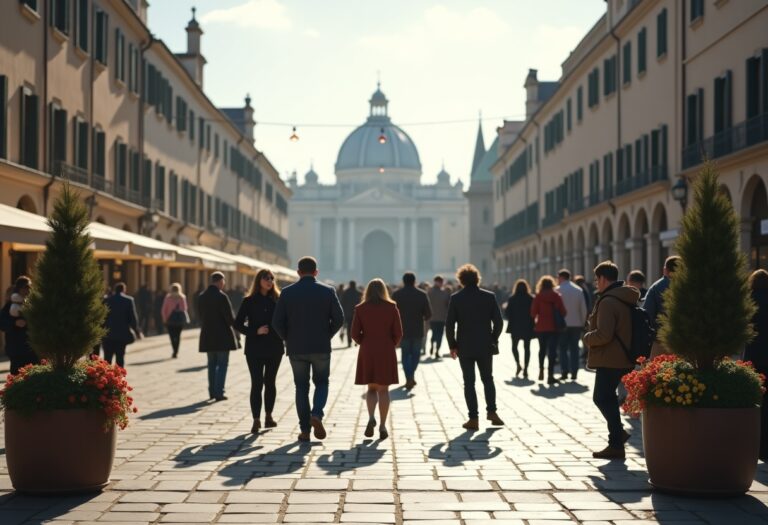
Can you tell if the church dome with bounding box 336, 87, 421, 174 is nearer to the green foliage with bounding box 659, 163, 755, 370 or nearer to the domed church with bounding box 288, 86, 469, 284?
the domed church with bounding box 288, 86, 469, 284

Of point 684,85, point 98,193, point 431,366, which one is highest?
point 684,85

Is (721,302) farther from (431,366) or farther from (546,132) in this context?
(546,132)

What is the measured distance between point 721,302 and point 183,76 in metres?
39.4

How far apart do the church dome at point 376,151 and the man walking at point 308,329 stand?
466 ft

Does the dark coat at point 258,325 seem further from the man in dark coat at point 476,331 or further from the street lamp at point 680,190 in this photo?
the street lamp at point 680,190

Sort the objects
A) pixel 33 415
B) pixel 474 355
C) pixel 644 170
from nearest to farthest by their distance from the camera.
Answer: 1. pixel 33 415
2. pixel 474 355
3. pixel 644 170

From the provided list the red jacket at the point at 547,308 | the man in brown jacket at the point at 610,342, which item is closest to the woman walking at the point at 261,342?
the man in brown jacket at the point at 610,342

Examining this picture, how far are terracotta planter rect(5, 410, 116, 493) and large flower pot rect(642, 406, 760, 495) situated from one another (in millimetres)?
3932

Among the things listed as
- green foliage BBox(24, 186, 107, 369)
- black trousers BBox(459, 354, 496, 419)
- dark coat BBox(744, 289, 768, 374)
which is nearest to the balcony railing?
black trousers BBox(459, 354, 496, 419)

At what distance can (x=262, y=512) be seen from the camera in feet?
25.7

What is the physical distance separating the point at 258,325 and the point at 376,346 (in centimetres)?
162

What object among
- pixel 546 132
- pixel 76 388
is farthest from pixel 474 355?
pixel 546 132

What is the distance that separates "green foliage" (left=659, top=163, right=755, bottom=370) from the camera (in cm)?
889

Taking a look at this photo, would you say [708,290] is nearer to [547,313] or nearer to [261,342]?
[261,342]
